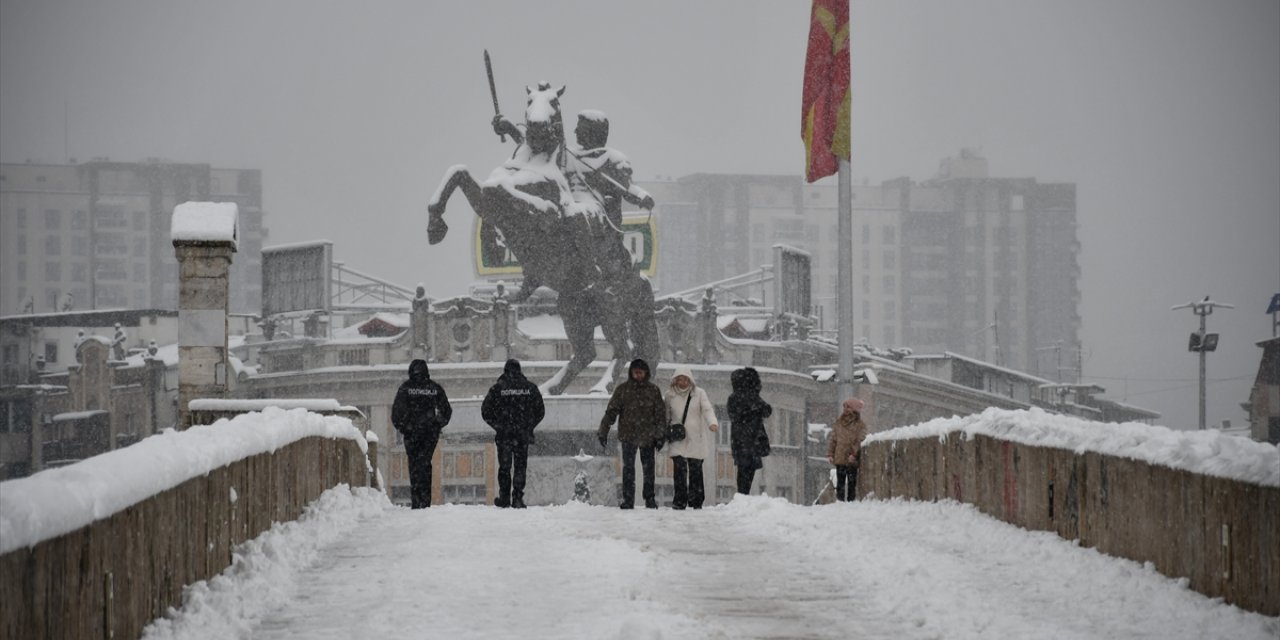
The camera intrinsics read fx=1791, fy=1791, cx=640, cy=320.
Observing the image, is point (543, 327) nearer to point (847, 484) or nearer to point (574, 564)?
point (847, 484)

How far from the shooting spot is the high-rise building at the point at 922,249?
159 meters

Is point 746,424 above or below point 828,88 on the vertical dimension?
below

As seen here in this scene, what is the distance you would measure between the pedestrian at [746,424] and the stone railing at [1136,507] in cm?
297

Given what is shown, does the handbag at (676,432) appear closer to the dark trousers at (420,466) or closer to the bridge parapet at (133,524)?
the dark trousers at (420,466)

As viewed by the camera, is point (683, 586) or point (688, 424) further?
point (688, 424)

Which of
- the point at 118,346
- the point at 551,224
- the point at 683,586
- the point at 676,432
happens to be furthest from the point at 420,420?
the point at 118,346

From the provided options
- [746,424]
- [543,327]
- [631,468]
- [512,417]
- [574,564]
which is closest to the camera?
[574,564]

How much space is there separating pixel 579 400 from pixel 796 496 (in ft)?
57.6

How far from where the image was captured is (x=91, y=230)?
146 meters

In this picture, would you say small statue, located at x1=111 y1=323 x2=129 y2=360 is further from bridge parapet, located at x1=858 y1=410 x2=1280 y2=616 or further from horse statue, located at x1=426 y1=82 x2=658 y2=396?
bridge parapet, located at x1=858 y1=410 x2=1280 y2=616

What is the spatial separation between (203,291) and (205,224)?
719mm

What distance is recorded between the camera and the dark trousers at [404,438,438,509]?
18.0 meters

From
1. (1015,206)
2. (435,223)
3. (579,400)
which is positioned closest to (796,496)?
(579,400)

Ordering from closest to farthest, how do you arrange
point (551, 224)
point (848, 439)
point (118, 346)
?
1. point (848, 439)
2. point (551, 224)
3. point (118, 346)
